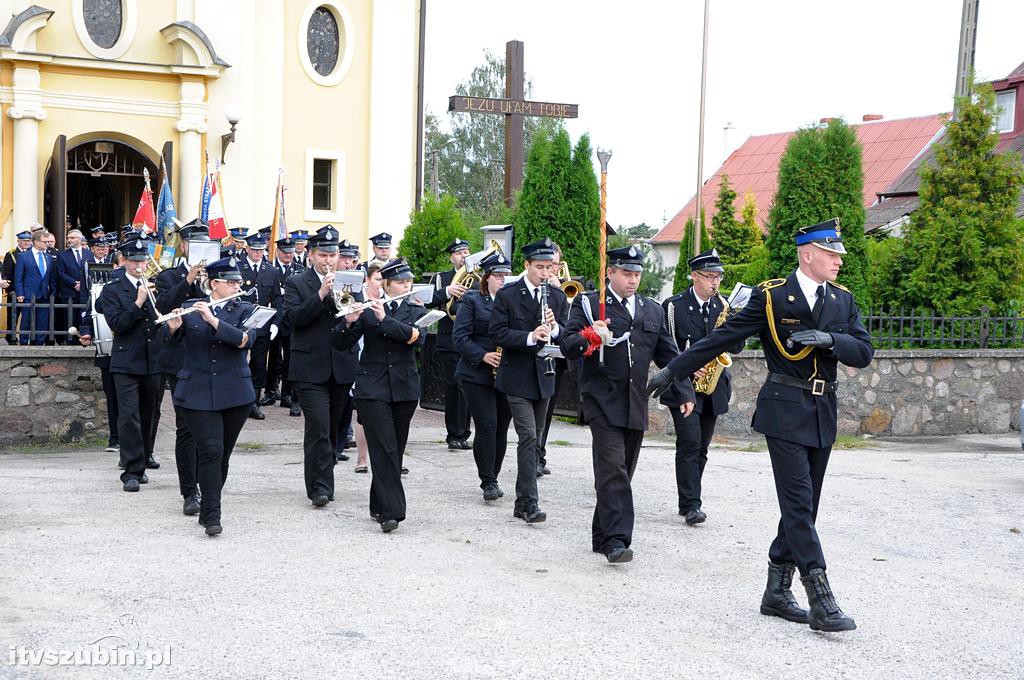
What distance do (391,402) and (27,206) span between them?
1525cm

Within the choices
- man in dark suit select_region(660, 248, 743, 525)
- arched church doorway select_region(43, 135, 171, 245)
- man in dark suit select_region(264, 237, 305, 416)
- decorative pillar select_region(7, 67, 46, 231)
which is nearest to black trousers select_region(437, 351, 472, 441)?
man in dark suit select_region(264, 237, 305, 416)

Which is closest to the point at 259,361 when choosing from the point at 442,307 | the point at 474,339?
the point at 442,307

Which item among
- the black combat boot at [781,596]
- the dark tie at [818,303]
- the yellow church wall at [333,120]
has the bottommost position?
the black combat boot at [781,596]

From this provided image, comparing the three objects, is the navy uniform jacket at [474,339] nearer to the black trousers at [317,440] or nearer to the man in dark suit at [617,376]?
the black trousers at [317,440]

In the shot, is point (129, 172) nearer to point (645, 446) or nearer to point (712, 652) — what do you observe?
point (645, 446)

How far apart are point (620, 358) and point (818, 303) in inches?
62.4

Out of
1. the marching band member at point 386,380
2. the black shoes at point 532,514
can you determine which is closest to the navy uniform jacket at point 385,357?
the marching band member at point 386,380

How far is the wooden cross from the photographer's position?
2139 cm

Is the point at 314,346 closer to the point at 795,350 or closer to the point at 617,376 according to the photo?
the point at 617,376

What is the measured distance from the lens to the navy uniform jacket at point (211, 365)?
7938 mm

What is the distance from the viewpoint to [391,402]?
26.9ft

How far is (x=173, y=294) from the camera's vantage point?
8.71 m

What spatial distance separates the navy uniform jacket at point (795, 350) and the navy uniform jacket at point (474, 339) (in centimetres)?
293

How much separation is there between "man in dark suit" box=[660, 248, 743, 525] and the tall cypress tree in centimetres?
741
